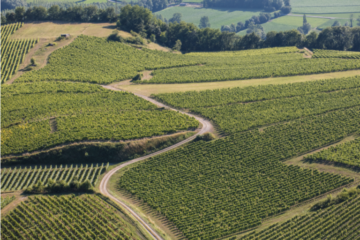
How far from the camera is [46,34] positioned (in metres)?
152

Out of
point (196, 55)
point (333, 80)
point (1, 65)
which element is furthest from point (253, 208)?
point (1, 65)

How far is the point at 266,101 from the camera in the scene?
356 ft

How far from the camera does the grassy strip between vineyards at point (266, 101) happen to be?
325ft

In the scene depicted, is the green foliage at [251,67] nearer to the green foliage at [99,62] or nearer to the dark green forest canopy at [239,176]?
the green foliage at [99,62]

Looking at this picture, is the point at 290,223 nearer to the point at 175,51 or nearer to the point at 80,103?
the point at 80,103

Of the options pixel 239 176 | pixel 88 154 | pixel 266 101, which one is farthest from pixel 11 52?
pixel 239 176

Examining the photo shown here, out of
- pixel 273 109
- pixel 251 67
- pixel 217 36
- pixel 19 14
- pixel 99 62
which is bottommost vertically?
pixel 273 109

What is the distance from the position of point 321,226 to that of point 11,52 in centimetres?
13580

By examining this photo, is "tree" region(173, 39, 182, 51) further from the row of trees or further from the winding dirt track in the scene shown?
the winding dirt track

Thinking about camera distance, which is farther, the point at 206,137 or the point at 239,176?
the point at 206,137

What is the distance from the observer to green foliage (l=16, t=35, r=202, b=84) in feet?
407

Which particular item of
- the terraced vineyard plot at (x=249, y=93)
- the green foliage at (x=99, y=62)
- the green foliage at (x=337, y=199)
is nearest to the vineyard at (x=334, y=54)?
the terraced vineyard plot at (x=249, y=93)

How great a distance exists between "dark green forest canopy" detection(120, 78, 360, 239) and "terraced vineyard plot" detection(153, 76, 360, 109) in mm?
7311

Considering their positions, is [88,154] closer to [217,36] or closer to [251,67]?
[251,67]
